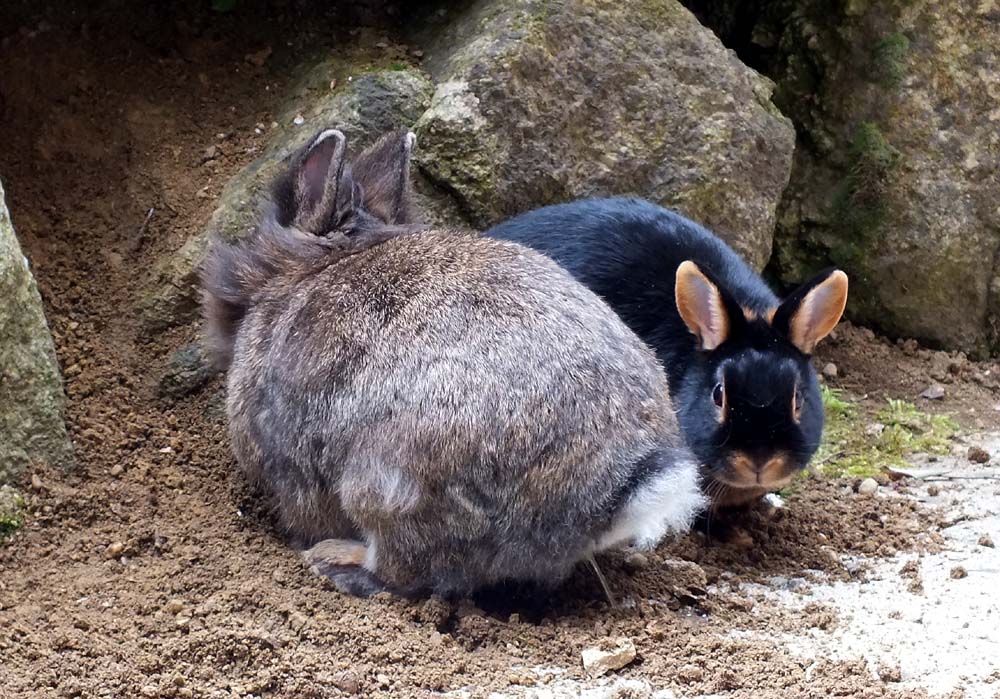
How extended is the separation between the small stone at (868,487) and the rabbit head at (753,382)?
1.93 ft

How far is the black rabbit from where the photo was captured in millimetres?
4594

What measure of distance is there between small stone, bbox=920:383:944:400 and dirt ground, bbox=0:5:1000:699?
0.24ft

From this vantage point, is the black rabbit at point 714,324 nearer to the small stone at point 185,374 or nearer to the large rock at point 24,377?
the small stone at point 185,374

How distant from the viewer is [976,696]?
10.6ft

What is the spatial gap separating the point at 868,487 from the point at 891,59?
2.45m

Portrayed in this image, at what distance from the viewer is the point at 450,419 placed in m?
3.67

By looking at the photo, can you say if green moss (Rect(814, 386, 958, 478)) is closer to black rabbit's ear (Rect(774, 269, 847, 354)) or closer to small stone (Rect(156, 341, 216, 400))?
black rabbit's ear (Rect(774, 269, 847, 354))

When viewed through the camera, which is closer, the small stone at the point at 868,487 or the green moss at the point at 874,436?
the small stone at the point at 868,487

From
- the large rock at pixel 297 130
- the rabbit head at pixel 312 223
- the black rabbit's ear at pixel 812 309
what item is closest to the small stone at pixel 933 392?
the black rabbit's ear at pixel 812 309

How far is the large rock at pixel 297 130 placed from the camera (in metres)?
5.03

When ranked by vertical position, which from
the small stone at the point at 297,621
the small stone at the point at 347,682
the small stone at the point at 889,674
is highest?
the small stone at the point at 347,682

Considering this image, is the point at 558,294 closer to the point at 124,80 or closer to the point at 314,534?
the point at 314,534

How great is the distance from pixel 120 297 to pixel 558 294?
6.65ft

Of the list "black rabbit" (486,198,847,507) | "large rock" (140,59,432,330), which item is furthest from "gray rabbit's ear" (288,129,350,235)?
"black rabbit" (486,198,847,507)
